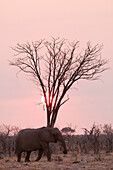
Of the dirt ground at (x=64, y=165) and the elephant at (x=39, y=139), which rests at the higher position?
the elephant at (x=39, y=139)

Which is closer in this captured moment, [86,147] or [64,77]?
[64,77]

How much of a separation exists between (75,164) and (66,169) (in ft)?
7.84

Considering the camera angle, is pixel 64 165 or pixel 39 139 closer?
pixel 64 165

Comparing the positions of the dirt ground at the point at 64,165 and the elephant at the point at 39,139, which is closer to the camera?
the dirt ground at the point at 64,165

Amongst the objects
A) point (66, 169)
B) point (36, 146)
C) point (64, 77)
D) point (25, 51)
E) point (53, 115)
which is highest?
point (25, 51)

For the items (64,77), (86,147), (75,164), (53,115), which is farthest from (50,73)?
(75,164)

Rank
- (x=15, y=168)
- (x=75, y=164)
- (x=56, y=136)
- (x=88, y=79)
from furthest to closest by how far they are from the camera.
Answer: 1. (x=88, y=79)
2. (x=56, y=136)
3. (x=75, y=164)
4. (x=15, y=168)

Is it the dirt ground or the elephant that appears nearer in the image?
the dirt ground

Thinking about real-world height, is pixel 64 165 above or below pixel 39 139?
below

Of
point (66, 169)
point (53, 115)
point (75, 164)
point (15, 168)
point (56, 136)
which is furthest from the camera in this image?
point (53, 115)

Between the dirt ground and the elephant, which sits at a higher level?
the elephant

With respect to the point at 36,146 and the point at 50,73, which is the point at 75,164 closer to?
the point at 36,146

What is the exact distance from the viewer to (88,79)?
3209 cm

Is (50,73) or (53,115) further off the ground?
(50,73)
